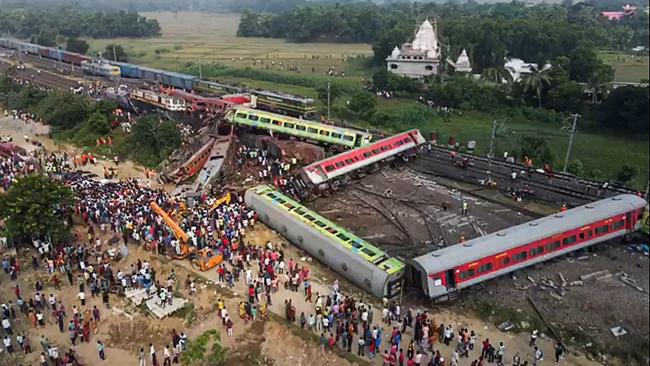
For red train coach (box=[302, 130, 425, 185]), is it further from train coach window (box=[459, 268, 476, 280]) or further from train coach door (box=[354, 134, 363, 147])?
train coach window (box=[459, 268, 476, 280])

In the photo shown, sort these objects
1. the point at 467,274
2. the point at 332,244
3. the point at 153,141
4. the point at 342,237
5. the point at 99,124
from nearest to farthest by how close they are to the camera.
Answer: the point at 467,274 < the point at 332,244 < the point at 342,237 < the point at 153,141 < the point at 99,124

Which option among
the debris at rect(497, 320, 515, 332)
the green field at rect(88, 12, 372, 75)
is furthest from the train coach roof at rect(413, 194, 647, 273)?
the green field at rect(88, 12, 372, 75)

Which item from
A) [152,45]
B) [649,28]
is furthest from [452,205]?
[152,45]

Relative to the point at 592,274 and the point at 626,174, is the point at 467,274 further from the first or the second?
the point at 626,174

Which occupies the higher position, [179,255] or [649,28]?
[649,28]

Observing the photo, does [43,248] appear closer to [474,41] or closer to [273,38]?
[474,41]

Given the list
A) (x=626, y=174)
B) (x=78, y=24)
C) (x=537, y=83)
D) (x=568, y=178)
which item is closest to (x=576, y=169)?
(x=568, y=178)
